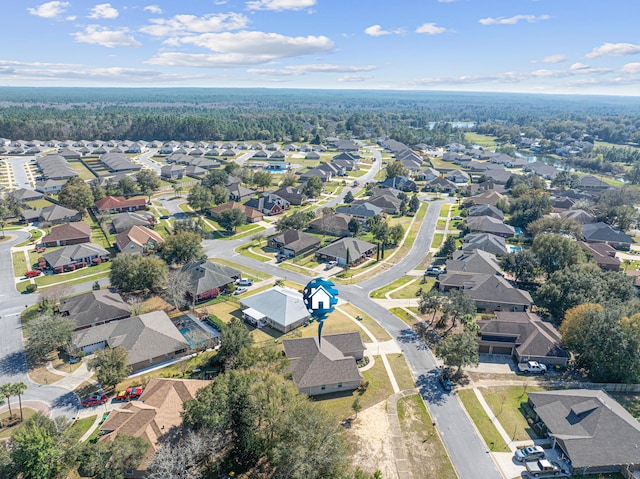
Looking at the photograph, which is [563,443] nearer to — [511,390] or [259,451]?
[511,390]

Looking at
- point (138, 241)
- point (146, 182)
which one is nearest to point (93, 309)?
point (138, 241)

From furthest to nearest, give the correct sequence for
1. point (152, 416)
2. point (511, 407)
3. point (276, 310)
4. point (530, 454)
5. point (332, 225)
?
point (332, 225) → point (276, 310) → point (511, 407) → point (152, 416) → point (530, 454)

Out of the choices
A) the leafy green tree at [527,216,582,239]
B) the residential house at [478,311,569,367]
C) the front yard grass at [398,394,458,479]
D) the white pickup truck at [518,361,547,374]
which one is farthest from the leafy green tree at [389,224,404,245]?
the front yard grass at [398,394,458,479]

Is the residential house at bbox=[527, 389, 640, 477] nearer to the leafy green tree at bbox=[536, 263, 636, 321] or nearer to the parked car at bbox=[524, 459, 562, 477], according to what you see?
the parked car at bbox=[524, 459, 562, 477]

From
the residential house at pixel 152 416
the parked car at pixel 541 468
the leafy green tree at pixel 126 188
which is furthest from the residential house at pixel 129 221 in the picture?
the parked car at pixel 541 468

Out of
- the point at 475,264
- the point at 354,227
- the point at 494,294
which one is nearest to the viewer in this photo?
the point at 494,294

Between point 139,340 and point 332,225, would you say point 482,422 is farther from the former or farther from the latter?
point 332,225

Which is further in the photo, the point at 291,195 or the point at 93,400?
the point at 291,195
